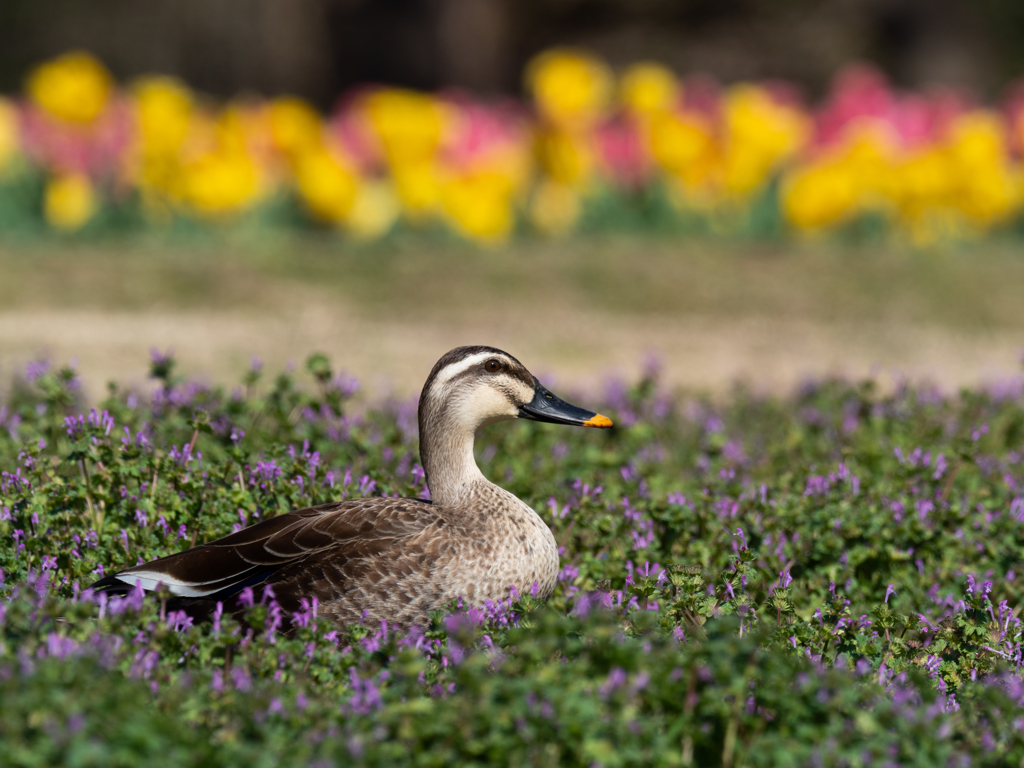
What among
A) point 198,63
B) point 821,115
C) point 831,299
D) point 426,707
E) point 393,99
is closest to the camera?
point 426,707

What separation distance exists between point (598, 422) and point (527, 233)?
7.94 m

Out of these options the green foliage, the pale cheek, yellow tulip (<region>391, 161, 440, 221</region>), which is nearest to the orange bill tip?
the pale cheek

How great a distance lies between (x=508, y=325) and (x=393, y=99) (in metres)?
2.70

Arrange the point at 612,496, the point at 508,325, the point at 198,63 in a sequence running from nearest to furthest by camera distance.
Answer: the point at 612,496 < the point at 508,325 < the point at 198,63

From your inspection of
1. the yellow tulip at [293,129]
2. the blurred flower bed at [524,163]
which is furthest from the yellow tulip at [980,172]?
the yellow tulip at [293,129]

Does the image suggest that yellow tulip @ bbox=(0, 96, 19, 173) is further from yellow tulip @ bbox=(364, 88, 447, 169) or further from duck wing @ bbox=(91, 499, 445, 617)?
duck wing @ bbox=(91, 499, 445, 617)

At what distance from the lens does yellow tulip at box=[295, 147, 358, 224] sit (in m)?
10.2

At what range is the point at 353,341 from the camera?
26.5 feet

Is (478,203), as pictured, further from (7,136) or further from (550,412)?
(550,412)

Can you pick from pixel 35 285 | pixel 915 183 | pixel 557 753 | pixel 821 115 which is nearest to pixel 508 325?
pixel 35 285

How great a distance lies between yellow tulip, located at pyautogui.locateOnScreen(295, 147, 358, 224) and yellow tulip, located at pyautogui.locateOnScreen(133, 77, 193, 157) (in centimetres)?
102

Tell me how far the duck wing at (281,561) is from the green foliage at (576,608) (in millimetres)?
127

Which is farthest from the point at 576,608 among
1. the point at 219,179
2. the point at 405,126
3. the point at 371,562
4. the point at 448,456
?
the point at 405,126

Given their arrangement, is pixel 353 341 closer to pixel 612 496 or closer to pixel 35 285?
pixel 35 285
